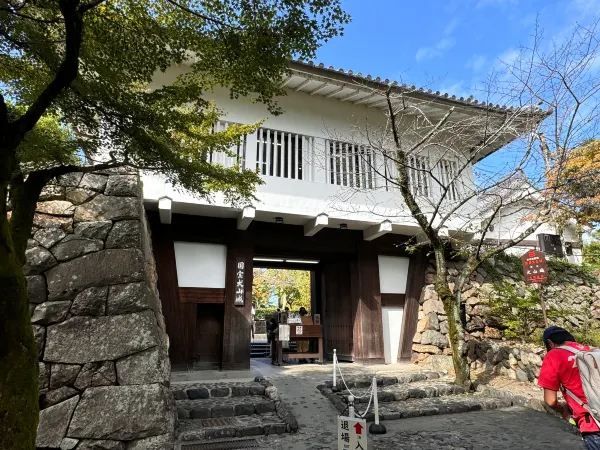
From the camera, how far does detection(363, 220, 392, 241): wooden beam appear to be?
11002 millimetres

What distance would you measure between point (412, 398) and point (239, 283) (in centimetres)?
514

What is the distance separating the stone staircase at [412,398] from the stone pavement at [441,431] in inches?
5.3

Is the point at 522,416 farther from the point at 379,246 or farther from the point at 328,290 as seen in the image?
the point at 328,290

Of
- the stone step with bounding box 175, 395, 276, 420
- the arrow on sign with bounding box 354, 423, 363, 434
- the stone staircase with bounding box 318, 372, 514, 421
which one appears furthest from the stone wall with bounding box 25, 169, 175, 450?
the stone staircase with bounding box 318, 372, 514, 421

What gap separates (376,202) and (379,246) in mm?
1708

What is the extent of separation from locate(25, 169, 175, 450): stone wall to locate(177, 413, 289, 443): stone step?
1.72ft

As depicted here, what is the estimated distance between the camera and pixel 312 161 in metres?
10.8

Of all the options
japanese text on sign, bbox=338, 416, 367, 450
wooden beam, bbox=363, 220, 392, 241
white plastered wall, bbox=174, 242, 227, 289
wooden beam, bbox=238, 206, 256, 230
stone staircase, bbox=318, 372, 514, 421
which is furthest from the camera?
wooden beam, bbox=363, 220, 392, 241

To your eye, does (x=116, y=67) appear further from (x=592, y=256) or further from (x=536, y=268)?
(x=592, y=256)

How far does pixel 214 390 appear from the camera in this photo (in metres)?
7.16

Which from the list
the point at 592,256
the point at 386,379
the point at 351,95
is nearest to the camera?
the point at 386,379

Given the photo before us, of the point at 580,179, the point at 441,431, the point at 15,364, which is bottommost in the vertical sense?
the point at 441,431

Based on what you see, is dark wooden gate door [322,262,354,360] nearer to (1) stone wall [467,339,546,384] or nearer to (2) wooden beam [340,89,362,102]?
(1) stone wall [467,339,546,384]

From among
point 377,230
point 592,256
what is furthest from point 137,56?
point 592,256
